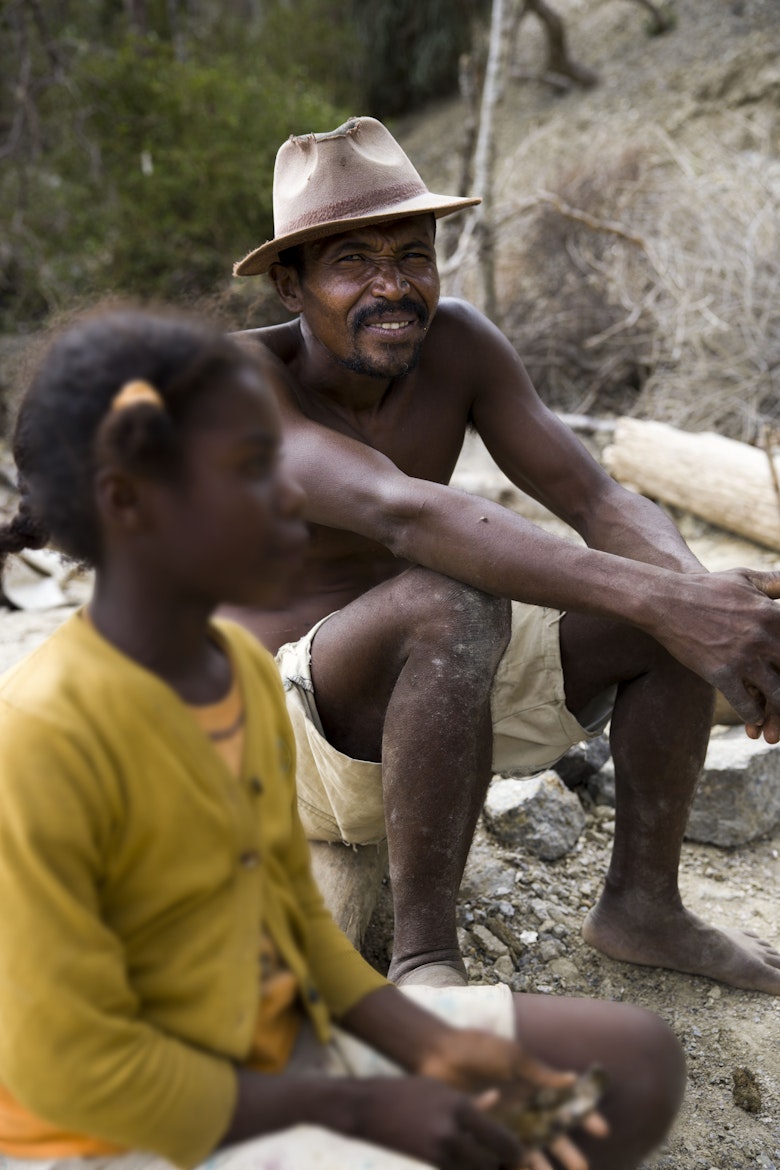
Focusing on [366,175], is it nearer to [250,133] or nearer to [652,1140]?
[652,1140]

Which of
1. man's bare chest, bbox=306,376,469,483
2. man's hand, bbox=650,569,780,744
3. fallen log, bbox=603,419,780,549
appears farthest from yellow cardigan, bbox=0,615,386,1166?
fallen log, bbox=603,419,780,549

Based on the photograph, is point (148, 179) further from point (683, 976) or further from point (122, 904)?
point (122, 904)

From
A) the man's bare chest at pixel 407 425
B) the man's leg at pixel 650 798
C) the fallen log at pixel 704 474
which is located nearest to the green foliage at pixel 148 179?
the fallen log at pixel 704 474

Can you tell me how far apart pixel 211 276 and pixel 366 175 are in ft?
27.1

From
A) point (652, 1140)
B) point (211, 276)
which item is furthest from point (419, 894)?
point (211, 276)

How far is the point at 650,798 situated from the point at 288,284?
134cm

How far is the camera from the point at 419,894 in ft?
6.79

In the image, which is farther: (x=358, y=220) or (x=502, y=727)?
(x=502, y=727)

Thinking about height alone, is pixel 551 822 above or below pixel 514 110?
below

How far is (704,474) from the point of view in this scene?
17.6 ft

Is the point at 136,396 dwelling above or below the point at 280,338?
above

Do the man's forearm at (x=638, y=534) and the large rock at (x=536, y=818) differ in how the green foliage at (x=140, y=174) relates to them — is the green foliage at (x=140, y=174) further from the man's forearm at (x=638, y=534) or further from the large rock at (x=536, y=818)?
the man's forearm at (x=638, y=534)

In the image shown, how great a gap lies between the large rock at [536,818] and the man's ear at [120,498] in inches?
81.1

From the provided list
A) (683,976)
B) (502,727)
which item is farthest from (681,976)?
(502,727)
